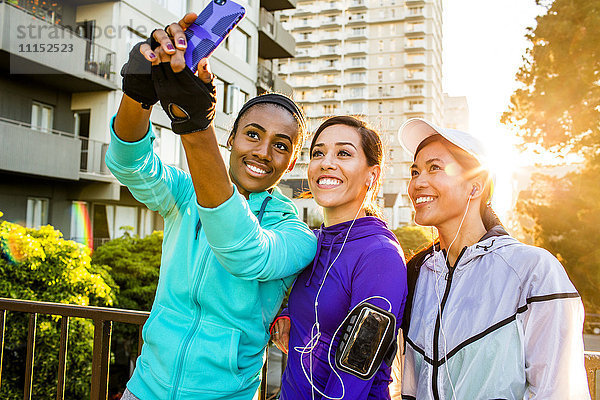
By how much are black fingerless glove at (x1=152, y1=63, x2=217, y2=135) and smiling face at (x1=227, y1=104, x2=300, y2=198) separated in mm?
657

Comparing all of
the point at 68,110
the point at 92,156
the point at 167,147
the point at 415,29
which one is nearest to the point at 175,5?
the point at 167,147

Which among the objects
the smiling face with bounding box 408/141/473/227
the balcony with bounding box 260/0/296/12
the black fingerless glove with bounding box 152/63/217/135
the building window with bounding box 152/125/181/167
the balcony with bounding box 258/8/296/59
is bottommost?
the smiling face with bounding box 408/141/473/227

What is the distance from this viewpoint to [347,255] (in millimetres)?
1774

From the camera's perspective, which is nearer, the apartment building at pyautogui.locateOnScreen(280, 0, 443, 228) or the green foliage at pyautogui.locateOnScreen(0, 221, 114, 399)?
the green foliage at pyautogui.locateOnScreen(0, 221, 114, 399)

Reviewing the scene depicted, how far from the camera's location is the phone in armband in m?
1.50

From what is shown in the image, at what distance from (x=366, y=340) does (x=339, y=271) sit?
0.31 meters

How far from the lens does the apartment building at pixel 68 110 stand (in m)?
11.1

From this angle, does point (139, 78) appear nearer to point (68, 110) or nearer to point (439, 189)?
point (439, 189)

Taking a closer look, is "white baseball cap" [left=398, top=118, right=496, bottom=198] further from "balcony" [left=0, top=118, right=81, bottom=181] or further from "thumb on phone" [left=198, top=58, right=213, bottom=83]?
"balcony" [left=0, top=118, right=81, bottom=181]

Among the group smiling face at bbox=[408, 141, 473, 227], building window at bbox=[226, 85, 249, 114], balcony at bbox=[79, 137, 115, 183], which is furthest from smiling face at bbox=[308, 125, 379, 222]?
building window at bbox=[226, 85, 249, 114]

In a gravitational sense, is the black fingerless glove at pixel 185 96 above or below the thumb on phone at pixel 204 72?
below

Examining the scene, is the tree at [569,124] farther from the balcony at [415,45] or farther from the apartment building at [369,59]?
the balcony at [415,45]

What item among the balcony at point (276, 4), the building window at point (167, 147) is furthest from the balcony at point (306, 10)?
the building window at point (167, 147)

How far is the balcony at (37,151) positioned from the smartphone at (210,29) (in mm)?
11389
